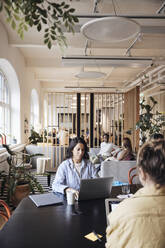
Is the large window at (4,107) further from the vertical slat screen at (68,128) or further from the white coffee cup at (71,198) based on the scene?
the white coffee cup at (71,198)

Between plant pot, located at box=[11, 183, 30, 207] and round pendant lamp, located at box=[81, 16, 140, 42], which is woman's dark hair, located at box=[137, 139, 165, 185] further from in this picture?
plant pot, located at box=[11, 183, 30, 207]

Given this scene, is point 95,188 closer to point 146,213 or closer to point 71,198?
point 71,198

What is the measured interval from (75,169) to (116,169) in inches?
86.9

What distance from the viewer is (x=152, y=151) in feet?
3.51

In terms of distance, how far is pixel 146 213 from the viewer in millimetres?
911

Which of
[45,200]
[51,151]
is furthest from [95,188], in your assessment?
[51,151]

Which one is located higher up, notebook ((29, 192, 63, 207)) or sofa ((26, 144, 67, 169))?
notebook ((29, 192, 63, 207))

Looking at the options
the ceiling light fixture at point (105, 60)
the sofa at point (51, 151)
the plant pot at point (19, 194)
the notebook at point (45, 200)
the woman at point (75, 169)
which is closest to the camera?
the notebook at point (45, 200)

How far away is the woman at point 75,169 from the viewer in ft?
8.32

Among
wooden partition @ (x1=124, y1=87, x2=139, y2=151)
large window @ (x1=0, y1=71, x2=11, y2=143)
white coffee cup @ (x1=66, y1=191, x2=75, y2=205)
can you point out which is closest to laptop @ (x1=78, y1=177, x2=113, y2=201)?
white coffee cup @ (x1=66, y1=191, x2=75, y2=205)

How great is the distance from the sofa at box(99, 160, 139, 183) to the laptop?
2.41 metres

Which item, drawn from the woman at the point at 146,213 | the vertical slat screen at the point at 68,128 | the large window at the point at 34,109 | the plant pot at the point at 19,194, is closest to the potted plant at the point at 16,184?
the plant pot at the point at 19,194

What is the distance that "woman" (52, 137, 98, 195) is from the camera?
2.54m

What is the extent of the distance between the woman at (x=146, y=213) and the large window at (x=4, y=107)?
548cm
